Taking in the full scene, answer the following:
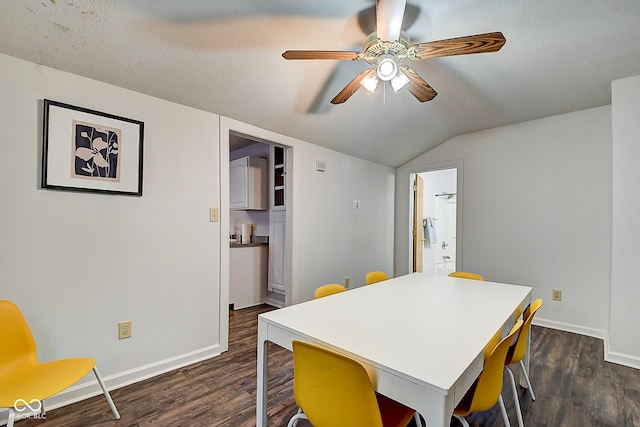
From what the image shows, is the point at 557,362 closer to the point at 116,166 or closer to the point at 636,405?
the point at 636,405

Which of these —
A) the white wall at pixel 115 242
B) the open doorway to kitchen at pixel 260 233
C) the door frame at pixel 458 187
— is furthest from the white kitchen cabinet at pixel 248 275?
the door frame at pixel 458 187

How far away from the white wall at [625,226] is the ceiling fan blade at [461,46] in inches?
74.4

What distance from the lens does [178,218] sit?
2207mm

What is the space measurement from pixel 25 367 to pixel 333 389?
1.65 m

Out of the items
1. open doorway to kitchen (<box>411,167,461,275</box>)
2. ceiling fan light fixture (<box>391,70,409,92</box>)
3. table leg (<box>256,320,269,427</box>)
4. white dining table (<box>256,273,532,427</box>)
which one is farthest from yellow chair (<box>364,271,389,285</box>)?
open doorway to kitchen (<box>411,167,461,275</box>)

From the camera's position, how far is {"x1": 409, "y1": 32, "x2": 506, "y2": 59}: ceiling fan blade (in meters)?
1.34

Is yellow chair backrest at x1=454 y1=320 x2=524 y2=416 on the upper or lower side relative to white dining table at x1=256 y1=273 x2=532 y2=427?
lower

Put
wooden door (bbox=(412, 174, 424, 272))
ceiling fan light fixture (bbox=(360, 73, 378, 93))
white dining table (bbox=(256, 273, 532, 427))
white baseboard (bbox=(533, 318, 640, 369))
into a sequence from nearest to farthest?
white dining table (bbox=(256, 273, 532, 427)) → ceiling fan light fixture (bbox=(360, 73, 378, 93)) → white baseboard (bbox=(533, 318, 640, 369)) → wooden door (bbox=(412, 174, 424, 272))

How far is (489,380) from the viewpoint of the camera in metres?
1.11

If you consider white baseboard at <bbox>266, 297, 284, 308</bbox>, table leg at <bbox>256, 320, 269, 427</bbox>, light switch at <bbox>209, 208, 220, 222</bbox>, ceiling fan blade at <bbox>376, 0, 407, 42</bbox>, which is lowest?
→ white baseboard at <bbox>266, 297, 284, 308</bbox>

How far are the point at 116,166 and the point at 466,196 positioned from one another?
12.4 feet

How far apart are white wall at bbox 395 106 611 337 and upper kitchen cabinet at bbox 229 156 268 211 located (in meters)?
2.68

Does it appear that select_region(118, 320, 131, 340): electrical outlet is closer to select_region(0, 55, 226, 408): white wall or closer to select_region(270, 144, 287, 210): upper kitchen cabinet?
select_region(0, 55, 226, 408): white wall

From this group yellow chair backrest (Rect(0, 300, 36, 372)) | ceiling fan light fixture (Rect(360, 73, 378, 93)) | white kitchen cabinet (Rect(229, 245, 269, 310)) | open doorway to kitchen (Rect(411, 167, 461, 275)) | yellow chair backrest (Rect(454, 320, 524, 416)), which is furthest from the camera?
open doorway to kitchen (Rect(411, 167, 461, 275))
